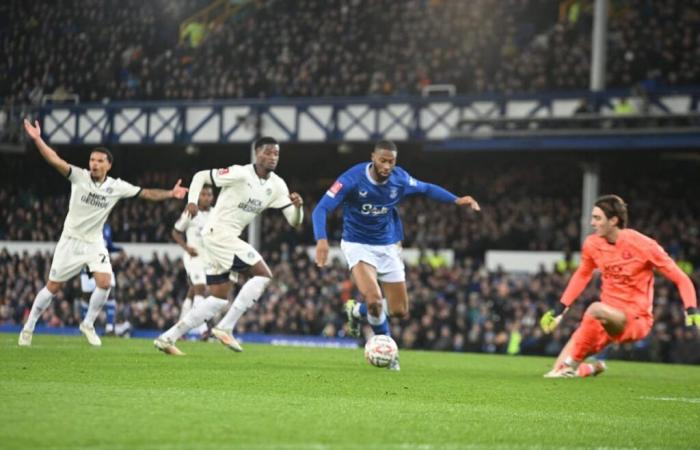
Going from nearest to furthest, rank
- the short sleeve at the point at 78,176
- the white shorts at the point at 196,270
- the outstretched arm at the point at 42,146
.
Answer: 1. the outstretched arm at the point at 42,146
2. the short sleeve at the point at 78,176
3. the white shorts at the point at 196,270

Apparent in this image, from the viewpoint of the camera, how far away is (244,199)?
16.0 meters

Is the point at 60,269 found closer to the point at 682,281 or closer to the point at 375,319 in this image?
the point at 375,319

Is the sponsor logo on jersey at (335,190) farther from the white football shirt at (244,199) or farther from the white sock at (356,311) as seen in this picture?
the white football shirt at (244,199)

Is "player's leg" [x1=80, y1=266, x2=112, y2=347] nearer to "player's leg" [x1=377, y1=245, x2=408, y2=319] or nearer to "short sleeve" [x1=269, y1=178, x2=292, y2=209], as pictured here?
"short sleeve" [x1=269, y1=178, x2=292, y2=209]

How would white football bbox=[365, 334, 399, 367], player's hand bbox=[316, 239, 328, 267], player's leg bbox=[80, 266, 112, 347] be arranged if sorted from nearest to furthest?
player's hand bbox=[316, 239, 328, 267] < white football bbox=[365, 334, 399, 367] < player's leg bbox=[80, 266, 112, 347]

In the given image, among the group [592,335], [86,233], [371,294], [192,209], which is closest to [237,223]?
[192,209]

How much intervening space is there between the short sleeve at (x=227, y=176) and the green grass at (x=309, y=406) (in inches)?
90.7

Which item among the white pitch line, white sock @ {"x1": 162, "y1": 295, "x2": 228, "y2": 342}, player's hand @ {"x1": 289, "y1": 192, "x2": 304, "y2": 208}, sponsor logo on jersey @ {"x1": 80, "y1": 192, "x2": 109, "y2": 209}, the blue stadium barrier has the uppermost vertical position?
player's hand @ {"x1": 289, "y1": 192, "x2": 304, "y2": 208}

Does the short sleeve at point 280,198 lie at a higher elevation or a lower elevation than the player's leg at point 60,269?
higher

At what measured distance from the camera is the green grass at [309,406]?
23.4 feet

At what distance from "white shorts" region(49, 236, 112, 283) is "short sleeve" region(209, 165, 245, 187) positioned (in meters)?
1.93

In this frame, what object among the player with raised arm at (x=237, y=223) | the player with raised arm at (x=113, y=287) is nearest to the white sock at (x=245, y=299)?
the player with raised arm at (x=237, y=223)

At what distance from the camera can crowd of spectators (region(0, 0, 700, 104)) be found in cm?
3072

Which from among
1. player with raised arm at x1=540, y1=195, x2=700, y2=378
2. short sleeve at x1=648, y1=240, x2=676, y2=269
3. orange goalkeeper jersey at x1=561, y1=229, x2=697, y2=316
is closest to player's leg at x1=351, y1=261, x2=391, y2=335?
player with raised arm at x1=540, y1=195, x2=700, y2=378
